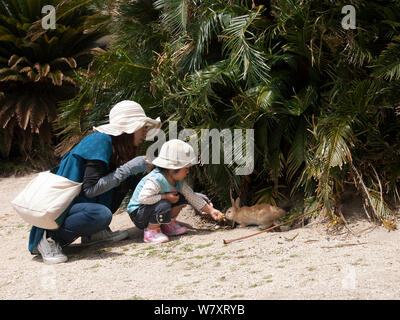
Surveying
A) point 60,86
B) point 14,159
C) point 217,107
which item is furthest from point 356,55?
point 14,159

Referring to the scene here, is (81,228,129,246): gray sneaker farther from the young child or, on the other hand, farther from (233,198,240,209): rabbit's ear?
(233,198,240,209): rabbit's ear

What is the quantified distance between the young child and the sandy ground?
0.18 m

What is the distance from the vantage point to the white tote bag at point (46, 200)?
3.98 m

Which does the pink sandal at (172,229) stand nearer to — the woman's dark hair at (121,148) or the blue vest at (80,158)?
the woman's dark hair at (121,148)

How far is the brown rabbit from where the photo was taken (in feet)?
14.8

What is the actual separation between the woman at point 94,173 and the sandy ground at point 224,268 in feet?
0.59

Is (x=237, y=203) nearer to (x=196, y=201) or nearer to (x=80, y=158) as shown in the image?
(x=196, y=201)

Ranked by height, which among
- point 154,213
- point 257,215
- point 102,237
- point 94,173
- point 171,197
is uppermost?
point 94,173

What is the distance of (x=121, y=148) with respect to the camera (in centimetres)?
436

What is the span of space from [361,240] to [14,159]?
553cm

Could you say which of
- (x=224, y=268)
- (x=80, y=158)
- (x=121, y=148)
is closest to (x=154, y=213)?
(x=121, y=148)

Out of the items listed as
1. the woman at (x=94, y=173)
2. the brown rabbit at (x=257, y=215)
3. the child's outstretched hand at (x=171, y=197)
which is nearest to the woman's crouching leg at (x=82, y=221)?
the woman at (x=94, y=173)

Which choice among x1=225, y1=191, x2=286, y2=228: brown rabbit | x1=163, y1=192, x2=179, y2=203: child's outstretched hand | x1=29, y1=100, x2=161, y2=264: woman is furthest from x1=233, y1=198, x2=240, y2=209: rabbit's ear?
x1=29, y1=100, x2=161, y2=264: woman

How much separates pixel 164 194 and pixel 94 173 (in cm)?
61
